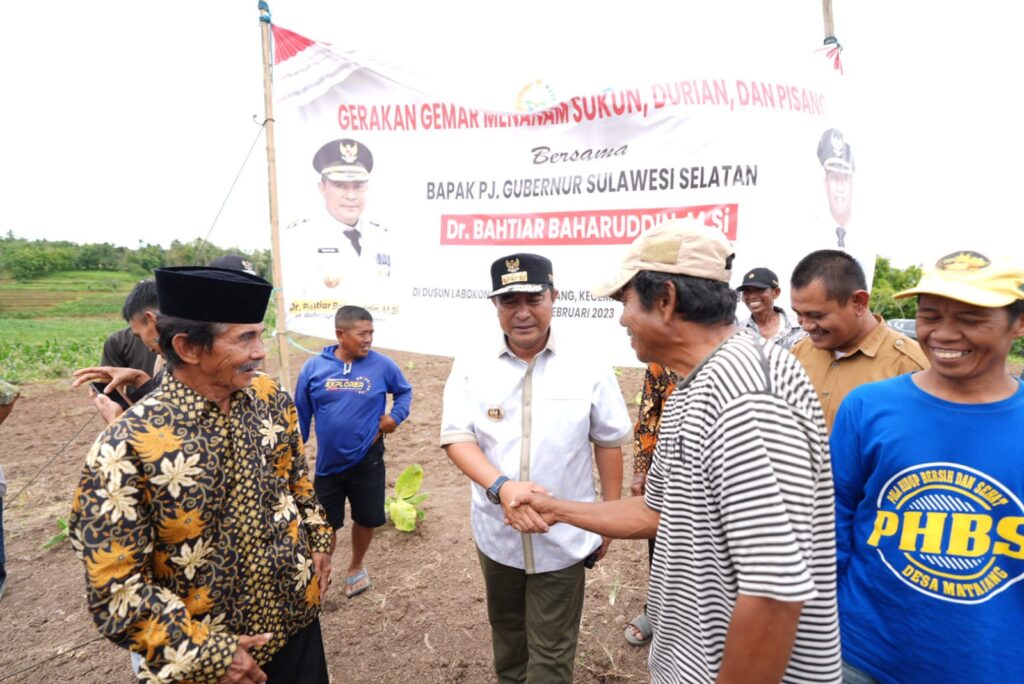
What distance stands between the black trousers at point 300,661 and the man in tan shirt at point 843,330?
7.91 ft

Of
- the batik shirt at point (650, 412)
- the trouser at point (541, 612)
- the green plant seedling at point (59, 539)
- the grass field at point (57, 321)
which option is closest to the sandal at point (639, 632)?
the batik shirt at point (650, 412)

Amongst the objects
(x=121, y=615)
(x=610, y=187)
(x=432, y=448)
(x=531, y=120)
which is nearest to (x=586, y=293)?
(x=610, y=187)

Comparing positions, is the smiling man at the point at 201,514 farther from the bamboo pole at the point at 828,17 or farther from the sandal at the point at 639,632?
the bamboo pole at the point at 828,17

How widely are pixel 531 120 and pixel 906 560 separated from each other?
10.5 ft

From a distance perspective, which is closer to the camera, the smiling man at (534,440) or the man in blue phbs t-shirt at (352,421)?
the smiling man at (534,440)

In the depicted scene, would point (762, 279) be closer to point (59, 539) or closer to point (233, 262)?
point (233, 262)

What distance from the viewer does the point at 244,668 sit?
1.72 metres

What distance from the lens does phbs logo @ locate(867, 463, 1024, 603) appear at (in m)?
1.49

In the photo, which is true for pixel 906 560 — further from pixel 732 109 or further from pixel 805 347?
pixel 732 109

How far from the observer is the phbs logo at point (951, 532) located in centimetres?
149

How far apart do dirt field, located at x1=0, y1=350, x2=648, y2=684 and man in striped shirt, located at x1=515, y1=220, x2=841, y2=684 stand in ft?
6.73

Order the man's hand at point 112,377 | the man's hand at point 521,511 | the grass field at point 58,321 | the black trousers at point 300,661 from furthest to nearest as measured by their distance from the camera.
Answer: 1. the grass field at point 58,321
2. the man's hand at point 112,377
3. the black trousers at point 300,661
4. the man's hand at point 521,511

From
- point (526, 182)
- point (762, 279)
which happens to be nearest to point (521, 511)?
point (762, 279)

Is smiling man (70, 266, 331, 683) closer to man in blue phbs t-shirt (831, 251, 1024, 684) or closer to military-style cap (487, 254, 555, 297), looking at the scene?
military-style cap (487, 254, 555, 297)
